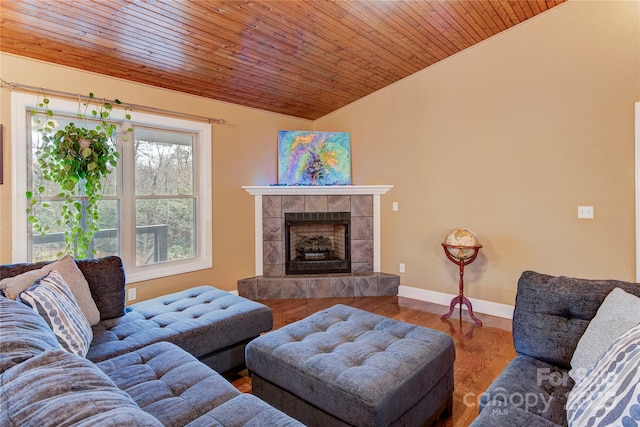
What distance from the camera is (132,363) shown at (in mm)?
1663

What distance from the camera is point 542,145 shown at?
3273 mm

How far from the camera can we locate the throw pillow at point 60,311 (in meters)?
1.58

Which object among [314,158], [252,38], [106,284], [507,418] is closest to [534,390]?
[507,418]

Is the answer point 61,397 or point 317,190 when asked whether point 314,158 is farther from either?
point 61,397

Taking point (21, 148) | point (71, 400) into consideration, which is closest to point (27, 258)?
point (21, 148)

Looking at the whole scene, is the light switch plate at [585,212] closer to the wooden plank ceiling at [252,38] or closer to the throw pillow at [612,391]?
the wooden plank ceiling at [252,38]

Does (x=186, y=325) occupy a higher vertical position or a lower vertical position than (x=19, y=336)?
lower

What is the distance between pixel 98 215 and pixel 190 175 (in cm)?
108

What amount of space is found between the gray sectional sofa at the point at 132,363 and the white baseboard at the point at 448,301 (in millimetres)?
2330

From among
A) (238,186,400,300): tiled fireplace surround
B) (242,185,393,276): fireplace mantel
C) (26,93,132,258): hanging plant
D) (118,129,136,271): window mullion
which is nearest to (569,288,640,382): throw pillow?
(238,186,400,300): tiled fireplace surround

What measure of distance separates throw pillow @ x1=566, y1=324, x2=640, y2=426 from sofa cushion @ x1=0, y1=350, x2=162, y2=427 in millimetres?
1178

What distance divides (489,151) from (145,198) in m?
3.78

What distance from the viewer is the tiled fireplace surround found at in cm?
418

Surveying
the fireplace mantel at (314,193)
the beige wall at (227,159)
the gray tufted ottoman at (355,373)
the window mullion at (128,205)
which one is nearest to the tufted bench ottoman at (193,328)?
the gray tufted ottoman at (355,373)
